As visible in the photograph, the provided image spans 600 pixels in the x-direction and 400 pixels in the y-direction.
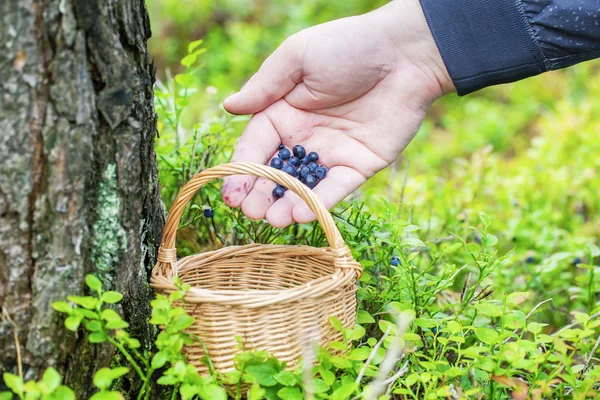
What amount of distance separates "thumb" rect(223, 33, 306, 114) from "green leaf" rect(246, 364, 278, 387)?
27.5 inches

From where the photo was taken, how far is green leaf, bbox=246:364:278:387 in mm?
1130

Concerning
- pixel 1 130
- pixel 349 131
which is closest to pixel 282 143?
pixel 349 131

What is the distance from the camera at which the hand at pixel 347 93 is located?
1573 millimetres

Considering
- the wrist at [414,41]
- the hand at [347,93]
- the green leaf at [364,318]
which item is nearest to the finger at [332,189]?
the hand at [347,93]

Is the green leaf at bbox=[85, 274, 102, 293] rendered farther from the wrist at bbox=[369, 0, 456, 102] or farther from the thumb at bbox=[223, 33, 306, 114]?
the wrist at bbox=[369, 0, 456, 102]

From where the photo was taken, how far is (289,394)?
1115 millimetres

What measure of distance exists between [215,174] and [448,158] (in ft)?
8.89

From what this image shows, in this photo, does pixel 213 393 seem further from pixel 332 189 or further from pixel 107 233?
pixel 332 189

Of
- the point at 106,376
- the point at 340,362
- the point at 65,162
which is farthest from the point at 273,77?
the point at 106,376

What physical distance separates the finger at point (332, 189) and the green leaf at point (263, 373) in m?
0.37

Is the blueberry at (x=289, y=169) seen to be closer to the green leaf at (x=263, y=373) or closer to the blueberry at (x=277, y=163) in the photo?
the blueberry at (x=277, y=163)

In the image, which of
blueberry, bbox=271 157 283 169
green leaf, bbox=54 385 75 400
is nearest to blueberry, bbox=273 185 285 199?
blueberry, bbox=271 157 283 169

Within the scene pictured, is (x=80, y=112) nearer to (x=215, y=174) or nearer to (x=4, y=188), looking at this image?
(x=4, y=188)

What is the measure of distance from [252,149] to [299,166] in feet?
0.42
